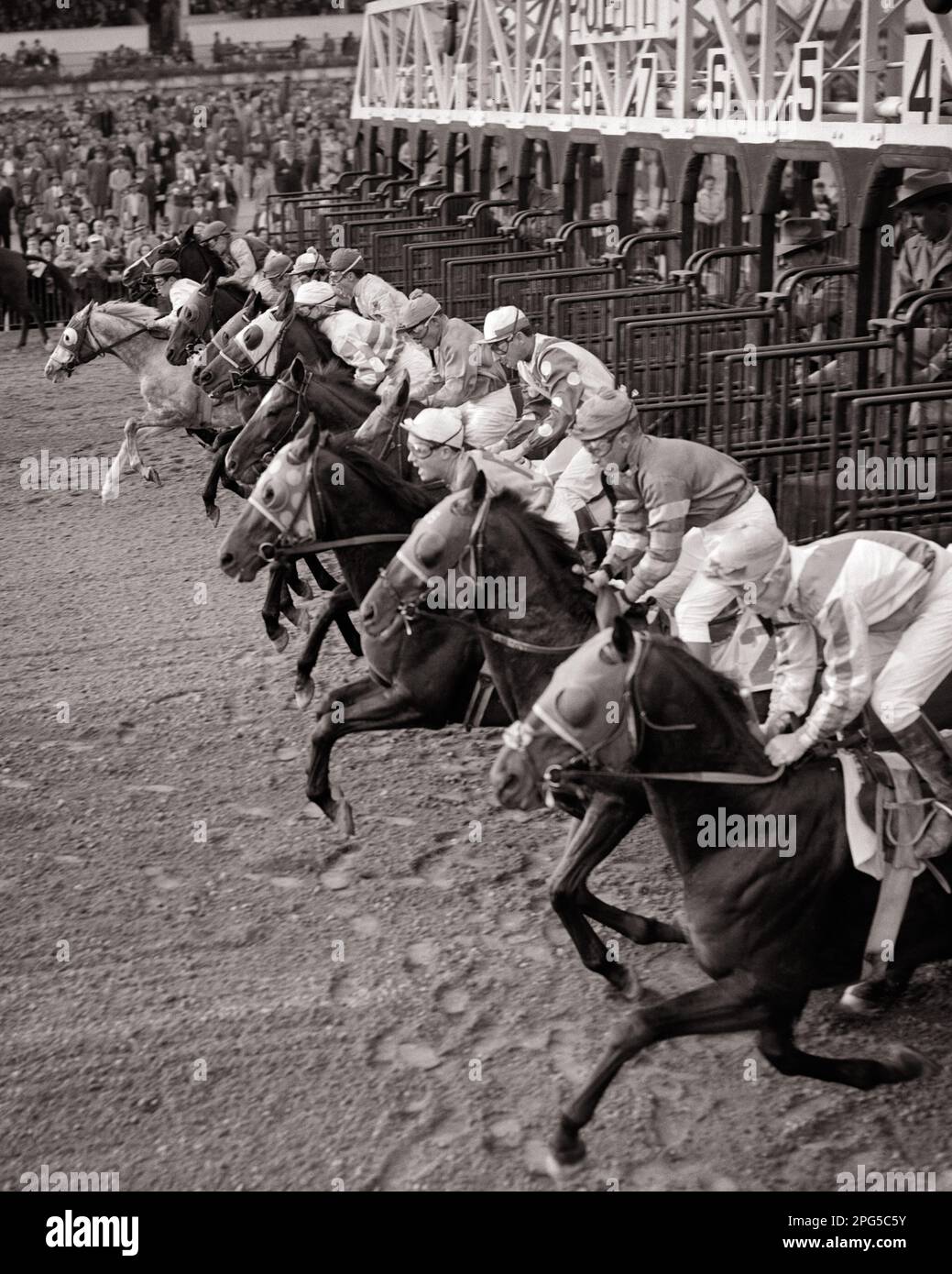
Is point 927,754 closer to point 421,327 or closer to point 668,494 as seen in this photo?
point 668,494

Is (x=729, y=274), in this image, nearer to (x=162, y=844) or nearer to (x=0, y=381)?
(x=162, y=844)

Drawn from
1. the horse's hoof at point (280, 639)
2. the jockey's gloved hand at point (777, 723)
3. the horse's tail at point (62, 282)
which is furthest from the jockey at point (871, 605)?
the horse's tail at point (62, 282)

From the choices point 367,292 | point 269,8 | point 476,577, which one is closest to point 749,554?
point 476,577

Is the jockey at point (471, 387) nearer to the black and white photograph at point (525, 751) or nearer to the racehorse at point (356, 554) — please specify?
the black and white photograph at point (525, 751)

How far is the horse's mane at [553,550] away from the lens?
4.98m

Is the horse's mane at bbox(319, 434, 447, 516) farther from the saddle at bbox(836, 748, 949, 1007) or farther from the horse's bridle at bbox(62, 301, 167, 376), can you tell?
the horse's bridle at bbox(62, 301, 167, 376)

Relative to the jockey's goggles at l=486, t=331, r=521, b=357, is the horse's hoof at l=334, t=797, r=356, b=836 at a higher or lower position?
lower

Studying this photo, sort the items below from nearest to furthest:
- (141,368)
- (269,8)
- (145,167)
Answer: (141,368)
(145,167)
(269,8)

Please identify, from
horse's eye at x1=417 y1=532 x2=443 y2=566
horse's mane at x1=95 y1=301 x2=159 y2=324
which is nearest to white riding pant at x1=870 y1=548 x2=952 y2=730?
horse's eye at x1=417 y1=532 x2=443 y2=566

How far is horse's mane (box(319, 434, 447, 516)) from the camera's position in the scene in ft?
20.4

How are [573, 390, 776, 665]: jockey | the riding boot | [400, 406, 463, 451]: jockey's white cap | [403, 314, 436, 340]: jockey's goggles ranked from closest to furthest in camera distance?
the riding boot → [573, 390, 776, 665]: jockey → [400, 406, 463, 451]: jockey's white cap → [403, 314, 436, 340]: jockey's goggles

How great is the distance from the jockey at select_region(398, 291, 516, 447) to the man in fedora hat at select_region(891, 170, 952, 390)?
2.05 metres

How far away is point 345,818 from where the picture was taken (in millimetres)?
6000

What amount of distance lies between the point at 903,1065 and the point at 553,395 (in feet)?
11.6
